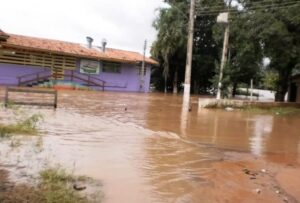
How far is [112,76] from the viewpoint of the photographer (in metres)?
42.6

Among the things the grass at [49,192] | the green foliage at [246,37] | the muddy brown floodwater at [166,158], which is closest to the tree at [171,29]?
the green foliage at [246,37]

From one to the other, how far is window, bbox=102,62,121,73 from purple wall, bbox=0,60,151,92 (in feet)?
0.98

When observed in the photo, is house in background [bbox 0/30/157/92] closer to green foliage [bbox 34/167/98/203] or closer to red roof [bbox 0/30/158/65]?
red roof [bbox 0/30/158/65]

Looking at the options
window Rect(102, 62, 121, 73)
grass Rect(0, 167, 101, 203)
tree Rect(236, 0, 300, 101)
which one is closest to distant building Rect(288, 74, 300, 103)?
tree Rect(236, 0, 300, 101)

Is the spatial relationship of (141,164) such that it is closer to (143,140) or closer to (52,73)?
(143,140)

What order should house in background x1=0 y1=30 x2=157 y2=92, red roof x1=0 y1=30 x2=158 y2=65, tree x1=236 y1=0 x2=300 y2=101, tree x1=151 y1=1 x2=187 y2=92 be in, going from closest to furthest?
tree x1=236 y1=0 x2=300 y2=101 → house in background x1=0 y1=30 x2=157 y2=92 → red roof x1=0 y1=30 x2=158 y2=65 → tree x1=151 y1=1 x2=187 y2=92

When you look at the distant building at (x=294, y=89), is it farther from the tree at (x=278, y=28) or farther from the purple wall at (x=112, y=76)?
the purple wall at (x=112, y=76)

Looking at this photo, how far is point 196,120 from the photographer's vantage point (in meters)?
18.4

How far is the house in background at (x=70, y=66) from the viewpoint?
36.3m

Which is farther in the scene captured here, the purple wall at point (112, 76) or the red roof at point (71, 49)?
the red roof at point (71, 49)

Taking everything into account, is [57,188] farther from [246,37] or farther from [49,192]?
[246,37]

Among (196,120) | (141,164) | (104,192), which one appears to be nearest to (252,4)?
(196,120)

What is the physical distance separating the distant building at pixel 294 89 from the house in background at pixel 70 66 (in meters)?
13.5

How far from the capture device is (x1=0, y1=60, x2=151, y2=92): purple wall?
36.1m
